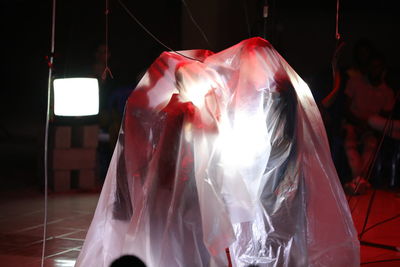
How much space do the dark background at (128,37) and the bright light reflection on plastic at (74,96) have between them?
1035 millimetres

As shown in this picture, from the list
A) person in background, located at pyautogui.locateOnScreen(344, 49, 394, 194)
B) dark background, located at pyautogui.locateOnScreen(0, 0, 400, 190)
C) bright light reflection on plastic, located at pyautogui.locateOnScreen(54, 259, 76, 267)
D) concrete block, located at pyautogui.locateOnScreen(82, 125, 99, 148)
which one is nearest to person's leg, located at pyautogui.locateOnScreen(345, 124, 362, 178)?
person in background, located at pyautogui.locateOnScreen(344, 49, 394, 194)

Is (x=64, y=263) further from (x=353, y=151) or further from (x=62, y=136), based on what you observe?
(x=353, y=151)

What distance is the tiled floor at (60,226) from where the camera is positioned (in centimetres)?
429

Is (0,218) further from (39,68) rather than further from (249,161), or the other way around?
(39,68)

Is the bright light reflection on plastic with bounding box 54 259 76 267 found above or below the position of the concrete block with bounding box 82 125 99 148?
below

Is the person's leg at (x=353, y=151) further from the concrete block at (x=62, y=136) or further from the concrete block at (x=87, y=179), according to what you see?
the concrete block at (x=62, y=136)

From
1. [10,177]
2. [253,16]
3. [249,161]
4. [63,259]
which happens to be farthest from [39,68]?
[249,161]

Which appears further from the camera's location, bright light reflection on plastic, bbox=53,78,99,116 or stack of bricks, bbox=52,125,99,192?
stack of bricks, bbox=52,125,99,192

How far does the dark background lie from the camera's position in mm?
7332

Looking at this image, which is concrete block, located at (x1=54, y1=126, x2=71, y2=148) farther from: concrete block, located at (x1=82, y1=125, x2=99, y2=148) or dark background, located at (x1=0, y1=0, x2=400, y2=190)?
dark background, located at (x1=0, y1=0, x2=400, y2=190)

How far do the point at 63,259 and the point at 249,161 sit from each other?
1.60m

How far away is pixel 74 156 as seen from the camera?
696cm

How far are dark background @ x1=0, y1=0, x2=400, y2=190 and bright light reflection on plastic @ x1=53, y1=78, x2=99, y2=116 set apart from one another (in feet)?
3.40

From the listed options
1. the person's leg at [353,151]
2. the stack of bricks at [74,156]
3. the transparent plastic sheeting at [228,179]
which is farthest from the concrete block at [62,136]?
the transparent plastic sheeting at [228,179]
